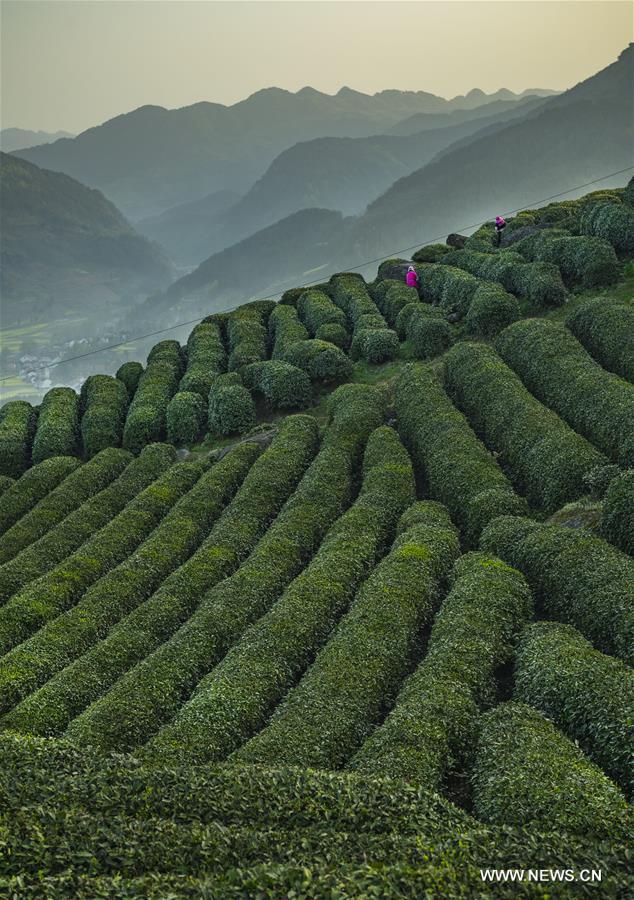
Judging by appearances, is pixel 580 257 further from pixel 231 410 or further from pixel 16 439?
pixel 16 439

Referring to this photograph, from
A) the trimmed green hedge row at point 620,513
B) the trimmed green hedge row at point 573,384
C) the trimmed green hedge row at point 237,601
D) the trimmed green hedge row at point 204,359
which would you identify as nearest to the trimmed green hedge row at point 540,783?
the trimmed green hedge row at point 620,513

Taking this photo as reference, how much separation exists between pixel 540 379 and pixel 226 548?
15191 mm

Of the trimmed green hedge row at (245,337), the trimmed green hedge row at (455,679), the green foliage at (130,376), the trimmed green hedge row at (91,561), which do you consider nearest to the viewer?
the trimmed green hedge row at (455,679)

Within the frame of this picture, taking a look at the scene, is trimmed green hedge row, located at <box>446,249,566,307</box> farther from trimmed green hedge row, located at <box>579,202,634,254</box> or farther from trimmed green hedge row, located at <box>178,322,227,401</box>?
trimmed green hedge row, located at <box>178,322,227,401</box>

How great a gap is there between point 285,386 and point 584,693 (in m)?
27.9

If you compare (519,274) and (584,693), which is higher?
(519,274)

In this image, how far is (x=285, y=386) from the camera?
3984 centimetres

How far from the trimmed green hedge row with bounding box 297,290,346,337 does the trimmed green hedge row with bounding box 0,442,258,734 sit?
65.2ft

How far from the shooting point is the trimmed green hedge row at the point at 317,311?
159 ft

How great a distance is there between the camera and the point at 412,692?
15.9 metres

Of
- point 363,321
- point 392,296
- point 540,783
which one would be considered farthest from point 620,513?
point 392,296

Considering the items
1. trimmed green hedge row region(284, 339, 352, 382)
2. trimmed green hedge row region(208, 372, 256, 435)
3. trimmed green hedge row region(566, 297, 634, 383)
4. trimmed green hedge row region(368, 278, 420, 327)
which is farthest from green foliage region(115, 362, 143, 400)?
trimmed green hedge row region(566, 297, 634, 383)

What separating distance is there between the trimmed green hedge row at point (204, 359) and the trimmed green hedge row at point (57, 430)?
6.89 metres

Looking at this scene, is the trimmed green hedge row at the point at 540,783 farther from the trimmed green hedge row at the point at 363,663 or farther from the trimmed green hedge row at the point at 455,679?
the trimmed green hedge row at the point at 363,663
